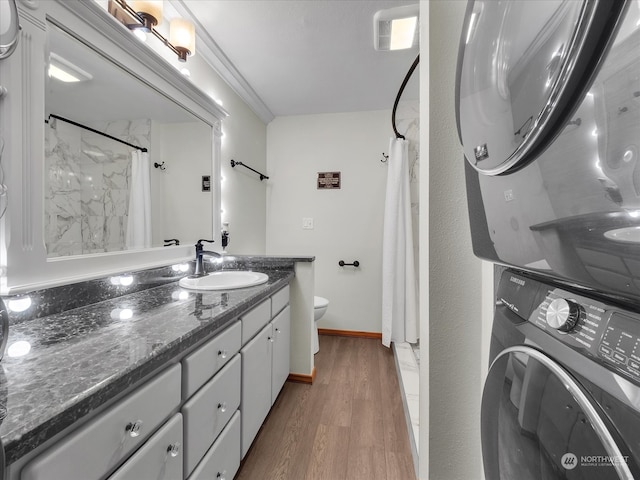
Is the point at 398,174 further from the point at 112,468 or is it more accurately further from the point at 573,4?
the point at 112,468

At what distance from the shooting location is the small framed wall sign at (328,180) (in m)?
3.04

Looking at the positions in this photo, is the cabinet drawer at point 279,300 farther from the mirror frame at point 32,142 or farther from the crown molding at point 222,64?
the crown molding at point 222,64

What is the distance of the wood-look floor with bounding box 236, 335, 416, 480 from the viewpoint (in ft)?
4.34

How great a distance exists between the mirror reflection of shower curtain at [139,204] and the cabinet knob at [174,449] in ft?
3.12

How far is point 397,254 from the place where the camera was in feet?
8.39

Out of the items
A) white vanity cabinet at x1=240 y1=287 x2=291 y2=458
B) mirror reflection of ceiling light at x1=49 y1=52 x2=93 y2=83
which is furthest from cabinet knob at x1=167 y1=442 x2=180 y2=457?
mirror reflection of ceiling light at x1=49 y1=52 x2=93 y2=83

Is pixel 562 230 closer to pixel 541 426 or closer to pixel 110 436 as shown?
pixel 541 426

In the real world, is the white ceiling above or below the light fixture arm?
above

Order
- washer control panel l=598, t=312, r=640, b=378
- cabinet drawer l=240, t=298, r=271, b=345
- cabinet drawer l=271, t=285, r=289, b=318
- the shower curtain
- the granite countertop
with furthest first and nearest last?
the shower curtain < cabinet drawer l=271, t=285, r=289, b=318 < cabinet drawer l=240, t=298, r=271, b=345 < the granite countertop < washer control panel l=598, t=312, r=640, b=378

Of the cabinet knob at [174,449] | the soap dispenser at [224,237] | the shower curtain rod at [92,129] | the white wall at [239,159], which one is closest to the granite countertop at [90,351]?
the cabinet knob at [174,449]

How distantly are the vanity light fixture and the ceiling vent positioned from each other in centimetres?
104

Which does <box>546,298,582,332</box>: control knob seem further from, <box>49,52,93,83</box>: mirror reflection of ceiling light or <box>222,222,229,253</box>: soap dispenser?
<box>222,222,229,253</box>: soap dispenser

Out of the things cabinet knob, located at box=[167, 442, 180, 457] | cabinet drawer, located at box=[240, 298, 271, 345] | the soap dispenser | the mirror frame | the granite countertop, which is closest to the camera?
the granite countertop

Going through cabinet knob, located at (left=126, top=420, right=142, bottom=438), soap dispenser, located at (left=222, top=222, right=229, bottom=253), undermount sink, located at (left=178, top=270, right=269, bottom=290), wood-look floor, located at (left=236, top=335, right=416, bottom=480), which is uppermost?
soap dispenser, located at (left=222, top=222, right=229, bottom=253)
